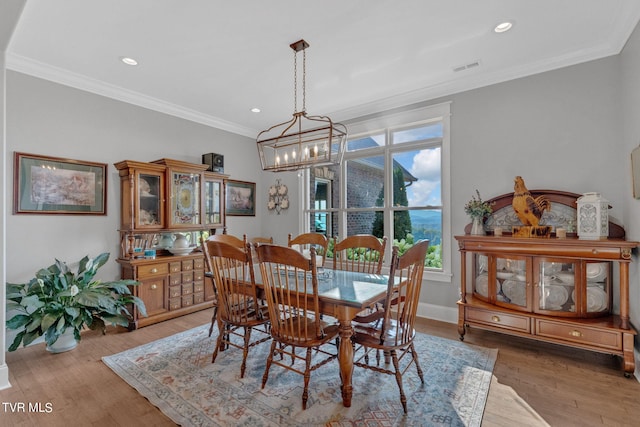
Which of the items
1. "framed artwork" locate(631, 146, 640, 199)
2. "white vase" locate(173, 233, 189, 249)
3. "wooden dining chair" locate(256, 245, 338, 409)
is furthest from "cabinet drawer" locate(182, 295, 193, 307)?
"framed artwork" locate(631, 146, 640, 199)

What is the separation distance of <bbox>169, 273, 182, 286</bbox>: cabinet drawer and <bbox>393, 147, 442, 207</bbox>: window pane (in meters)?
3.06

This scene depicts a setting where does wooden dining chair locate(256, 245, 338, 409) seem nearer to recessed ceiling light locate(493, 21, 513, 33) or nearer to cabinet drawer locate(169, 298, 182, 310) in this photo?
cabinet drawer locate(169, 298, 182, 310)

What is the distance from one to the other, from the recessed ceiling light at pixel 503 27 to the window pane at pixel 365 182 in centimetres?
200

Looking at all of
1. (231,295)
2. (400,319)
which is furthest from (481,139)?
(231,295)

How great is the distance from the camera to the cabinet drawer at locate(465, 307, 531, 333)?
2768 mm

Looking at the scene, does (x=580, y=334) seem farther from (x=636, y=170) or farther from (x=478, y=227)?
(x=636, y=170)

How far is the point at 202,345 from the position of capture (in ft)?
9.79

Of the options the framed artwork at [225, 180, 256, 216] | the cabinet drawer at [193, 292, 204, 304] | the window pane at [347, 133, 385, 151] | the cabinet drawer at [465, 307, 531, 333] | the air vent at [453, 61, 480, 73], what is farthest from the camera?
the framed artwork at [225, 180, 256, 216]

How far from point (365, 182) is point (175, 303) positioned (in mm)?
3102

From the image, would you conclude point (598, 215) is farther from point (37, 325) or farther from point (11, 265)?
point (11, 265)

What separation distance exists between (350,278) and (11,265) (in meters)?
3.33

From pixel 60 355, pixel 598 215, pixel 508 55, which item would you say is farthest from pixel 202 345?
pixel 508 55

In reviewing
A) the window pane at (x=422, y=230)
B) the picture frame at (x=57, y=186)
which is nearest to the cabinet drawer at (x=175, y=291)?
the picture frame at (x=57, y=186)

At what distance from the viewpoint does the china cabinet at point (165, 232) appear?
3.55 metres
